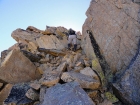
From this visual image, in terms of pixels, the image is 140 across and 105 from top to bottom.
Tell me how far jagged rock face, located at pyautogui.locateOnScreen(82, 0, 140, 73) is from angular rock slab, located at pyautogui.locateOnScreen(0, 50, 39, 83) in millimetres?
4878

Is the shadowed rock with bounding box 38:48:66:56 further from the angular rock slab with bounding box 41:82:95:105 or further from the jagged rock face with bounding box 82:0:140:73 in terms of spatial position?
the angular rock slab with bounding box 41:82:95:105

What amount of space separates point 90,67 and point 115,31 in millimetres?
3288

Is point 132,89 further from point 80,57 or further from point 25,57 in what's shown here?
point 25,57

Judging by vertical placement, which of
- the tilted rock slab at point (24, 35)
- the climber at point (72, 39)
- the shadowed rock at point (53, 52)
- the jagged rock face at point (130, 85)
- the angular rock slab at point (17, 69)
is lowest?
the jagged rock face at point (130, 85)

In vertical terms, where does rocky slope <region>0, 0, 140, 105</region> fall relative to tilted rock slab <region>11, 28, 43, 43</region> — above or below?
below

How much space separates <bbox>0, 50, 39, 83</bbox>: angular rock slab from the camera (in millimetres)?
10688

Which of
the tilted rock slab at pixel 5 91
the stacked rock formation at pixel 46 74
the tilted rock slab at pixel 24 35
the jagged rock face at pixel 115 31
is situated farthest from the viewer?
the tilted rock slab at pixel 24 35

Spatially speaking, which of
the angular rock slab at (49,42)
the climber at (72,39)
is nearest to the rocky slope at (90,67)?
the angular rock slab at (49,42)

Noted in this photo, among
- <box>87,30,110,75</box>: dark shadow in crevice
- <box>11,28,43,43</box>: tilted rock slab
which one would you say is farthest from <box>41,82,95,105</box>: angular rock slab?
<box>11,28,43,43</box>: tilted rock slab

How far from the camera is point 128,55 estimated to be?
9.76 m

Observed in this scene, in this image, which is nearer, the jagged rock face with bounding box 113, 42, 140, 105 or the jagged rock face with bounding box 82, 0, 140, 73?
the jagged rock face with bounding box 113, 42, 140, 105

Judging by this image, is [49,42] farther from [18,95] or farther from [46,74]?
[18,95]

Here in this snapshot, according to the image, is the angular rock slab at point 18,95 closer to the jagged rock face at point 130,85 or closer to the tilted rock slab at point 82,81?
the tilted rock slab at point 82,81

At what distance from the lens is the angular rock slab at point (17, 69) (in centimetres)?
1069
